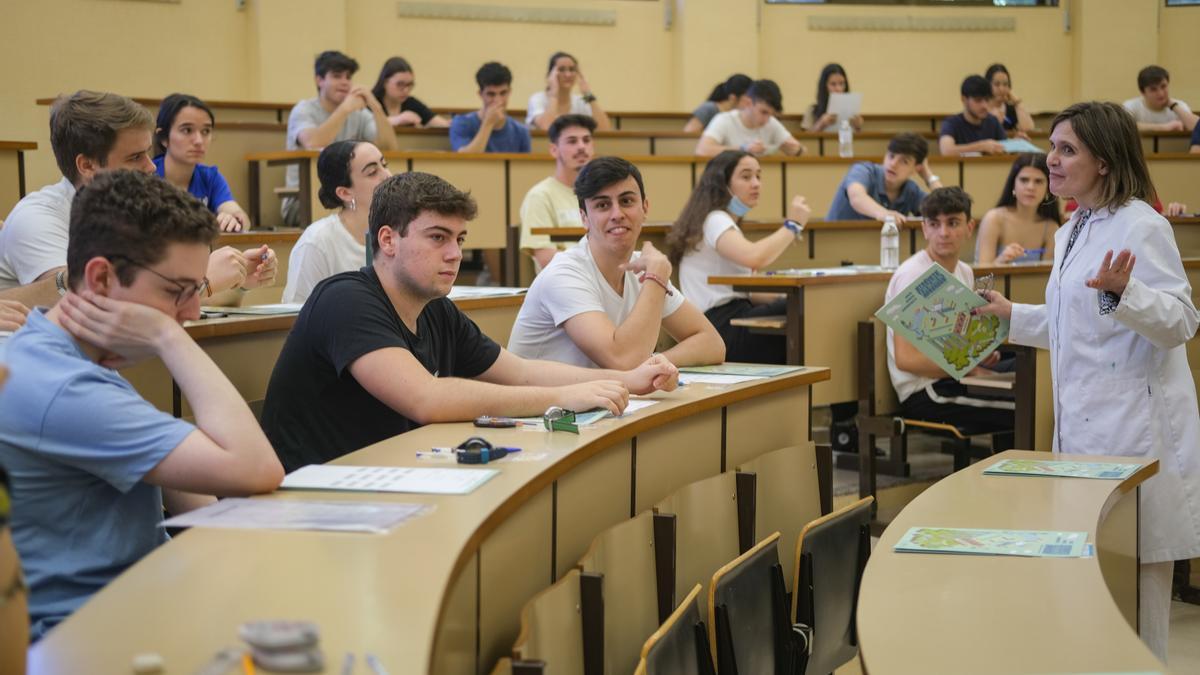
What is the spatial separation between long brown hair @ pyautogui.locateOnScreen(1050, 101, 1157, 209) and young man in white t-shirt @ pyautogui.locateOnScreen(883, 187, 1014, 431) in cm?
160

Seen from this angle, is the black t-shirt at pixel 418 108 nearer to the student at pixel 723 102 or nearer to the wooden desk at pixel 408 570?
the student at pixel 723 102

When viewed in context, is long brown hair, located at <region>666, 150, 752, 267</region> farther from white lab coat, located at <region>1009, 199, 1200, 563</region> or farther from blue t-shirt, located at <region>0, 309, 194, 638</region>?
blue t-shirt, located at <region>0, 309, 194, 638</region>

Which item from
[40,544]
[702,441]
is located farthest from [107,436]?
[702,441]

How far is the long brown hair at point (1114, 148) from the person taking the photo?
3.06 meters

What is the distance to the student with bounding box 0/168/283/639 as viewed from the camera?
5.30 ft

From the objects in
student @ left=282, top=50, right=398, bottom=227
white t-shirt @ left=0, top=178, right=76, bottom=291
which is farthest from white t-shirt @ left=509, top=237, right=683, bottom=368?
student @ left=282, top=50, right=398, bottom=227

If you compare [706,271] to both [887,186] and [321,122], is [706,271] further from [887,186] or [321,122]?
[321,122]

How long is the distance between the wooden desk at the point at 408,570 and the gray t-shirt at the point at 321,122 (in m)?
4.64

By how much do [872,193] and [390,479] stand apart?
521 centimetres

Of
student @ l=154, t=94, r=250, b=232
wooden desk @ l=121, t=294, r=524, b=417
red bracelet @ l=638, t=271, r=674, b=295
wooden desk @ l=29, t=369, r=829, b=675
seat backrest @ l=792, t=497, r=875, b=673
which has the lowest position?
seat backrest @ l=792, t=497, r=875, b=673

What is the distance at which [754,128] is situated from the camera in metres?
7.97

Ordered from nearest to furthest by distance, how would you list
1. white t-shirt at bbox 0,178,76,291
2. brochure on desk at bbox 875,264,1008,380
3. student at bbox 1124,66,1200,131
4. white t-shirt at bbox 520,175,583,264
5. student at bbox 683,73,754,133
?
white t-shirt at bbox 0,178,76,291
brochure on desk at bbox 875,264,1008,380
white t-shirt at bbox 520,175,583,264
student at bbox 683,73,754,133
student at bbox 1124,66,1200,131

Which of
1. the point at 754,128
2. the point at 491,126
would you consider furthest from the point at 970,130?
the point at 491,126

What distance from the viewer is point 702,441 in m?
2.87
